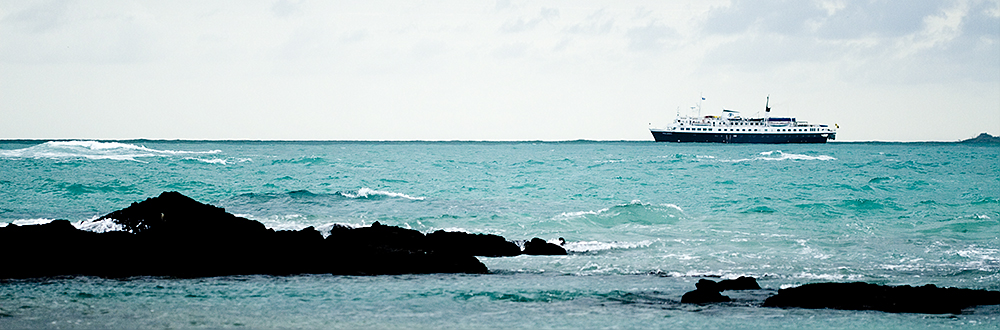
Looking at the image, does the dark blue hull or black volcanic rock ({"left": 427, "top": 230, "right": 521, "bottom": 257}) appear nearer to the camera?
black volcanic rock ({"left": 427, "top": 230, "right": 521, "bottom": 257})

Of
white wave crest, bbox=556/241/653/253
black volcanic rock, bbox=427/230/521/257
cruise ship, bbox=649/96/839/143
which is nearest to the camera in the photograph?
black volcanic rock, bbox=427/230/521/257

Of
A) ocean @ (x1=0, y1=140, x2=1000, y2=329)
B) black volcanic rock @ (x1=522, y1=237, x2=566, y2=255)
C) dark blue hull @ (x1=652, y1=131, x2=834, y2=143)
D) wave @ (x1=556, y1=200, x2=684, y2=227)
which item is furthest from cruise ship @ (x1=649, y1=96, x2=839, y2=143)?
black volcanic rock @ (x1=522, y1=237, x2=566, y2=255)

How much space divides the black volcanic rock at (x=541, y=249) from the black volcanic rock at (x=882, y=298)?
16.7 feet

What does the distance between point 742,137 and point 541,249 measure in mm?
129231

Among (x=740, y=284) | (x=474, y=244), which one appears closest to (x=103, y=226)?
(x=474, y=244)

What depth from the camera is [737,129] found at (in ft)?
443

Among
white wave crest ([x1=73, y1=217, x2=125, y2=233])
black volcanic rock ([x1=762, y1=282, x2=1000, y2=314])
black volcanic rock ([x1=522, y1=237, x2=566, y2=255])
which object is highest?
white wave crest ([x1=73, y1=217, x2=125, y2=233])

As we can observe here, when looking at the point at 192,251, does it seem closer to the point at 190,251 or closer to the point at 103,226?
the point at 190,251

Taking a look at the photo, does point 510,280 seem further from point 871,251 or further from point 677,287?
point 871,251

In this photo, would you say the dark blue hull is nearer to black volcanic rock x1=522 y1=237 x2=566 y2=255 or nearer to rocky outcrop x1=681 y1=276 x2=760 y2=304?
black volcanic rock x1=522 y1=237 x2=566 y2=255

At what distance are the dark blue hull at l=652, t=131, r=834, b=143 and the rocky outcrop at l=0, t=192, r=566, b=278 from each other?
129176 millimetres

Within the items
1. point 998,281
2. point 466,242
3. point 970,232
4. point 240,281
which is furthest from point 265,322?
point 970,232

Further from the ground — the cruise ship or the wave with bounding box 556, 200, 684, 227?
the cruise ship

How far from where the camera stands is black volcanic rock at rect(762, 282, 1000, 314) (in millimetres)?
8556
